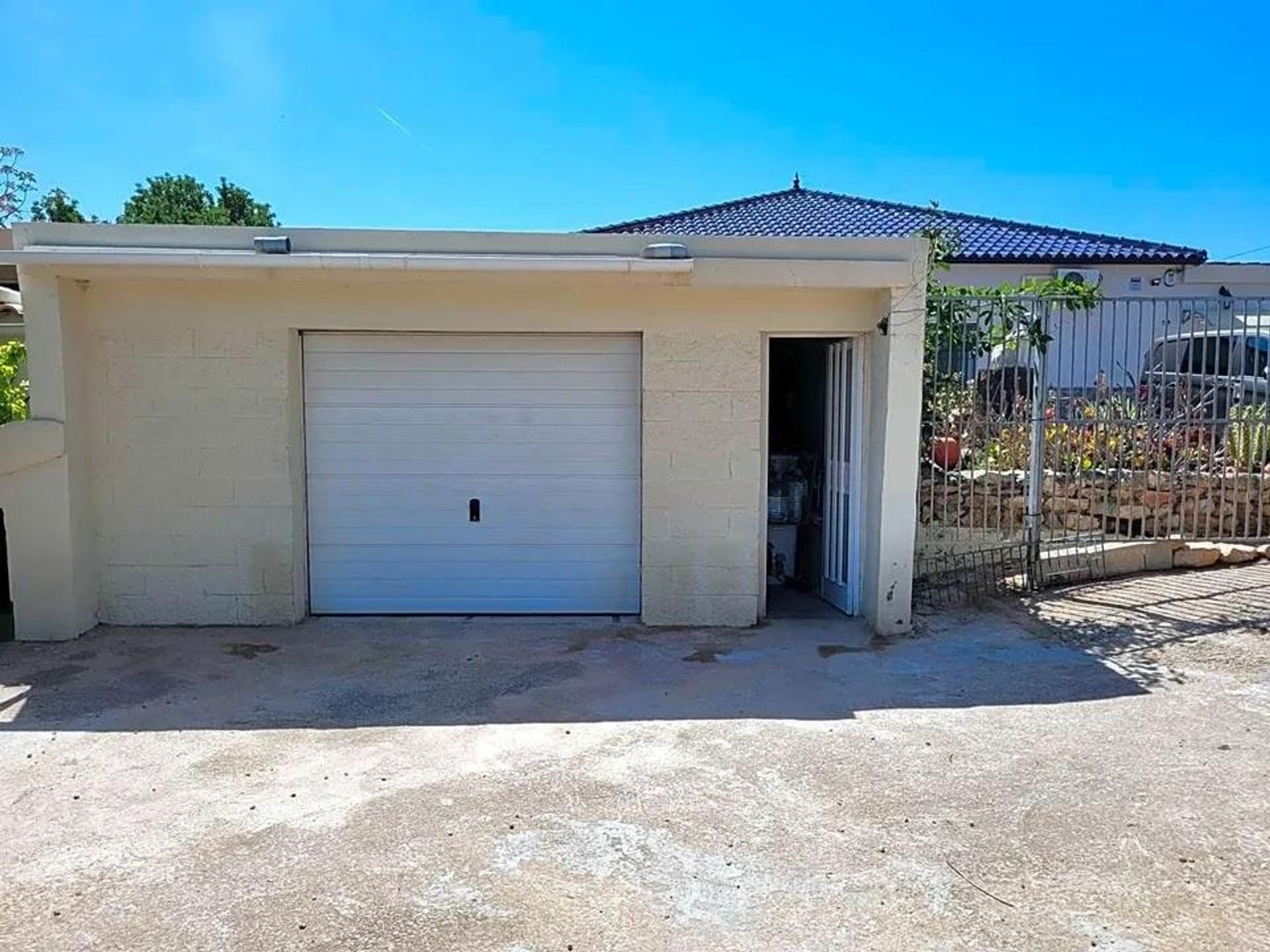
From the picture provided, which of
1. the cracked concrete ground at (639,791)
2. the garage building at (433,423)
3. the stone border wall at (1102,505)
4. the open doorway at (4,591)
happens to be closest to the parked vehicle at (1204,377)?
the stone border wall at (1102,505)

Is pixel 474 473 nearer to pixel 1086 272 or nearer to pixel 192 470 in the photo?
pixel 192 470

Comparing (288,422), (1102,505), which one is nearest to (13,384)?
(288,422)

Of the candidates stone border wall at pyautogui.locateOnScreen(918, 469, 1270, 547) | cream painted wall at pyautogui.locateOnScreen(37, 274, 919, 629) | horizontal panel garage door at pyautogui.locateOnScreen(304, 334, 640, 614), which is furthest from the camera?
stone border wall at pyautogui.locateOnScreen(918, 469, 1270, 547)

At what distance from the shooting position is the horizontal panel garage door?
750 centimetres

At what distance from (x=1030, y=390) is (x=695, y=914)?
232 inches

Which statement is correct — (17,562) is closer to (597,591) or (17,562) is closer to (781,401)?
(597,591)

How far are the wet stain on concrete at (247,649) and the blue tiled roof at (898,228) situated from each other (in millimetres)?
12253

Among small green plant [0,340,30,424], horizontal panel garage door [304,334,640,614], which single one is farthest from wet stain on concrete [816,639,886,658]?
small green plant [0,340,30,424]

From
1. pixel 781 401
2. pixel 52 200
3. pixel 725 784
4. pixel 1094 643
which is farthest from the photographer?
pixel 52 200

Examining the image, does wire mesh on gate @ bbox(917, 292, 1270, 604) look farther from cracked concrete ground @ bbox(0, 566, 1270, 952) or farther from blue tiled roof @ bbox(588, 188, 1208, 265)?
blue tiled roof @ bbox(588, 188, 1208, 265)

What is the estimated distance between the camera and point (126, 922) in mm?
3193

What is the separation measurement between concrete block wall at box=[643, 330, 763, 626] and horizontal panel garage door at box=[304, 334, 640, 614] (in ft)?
1.08

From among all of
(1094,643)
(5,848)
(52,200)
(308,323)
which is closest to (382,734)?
(5,848)

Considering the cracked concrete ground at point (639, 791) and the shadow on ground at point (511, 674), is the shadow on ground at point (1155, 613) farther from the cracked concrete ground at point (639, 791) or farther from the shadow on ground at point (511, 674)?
the shadow on ground at point (511, 674)
